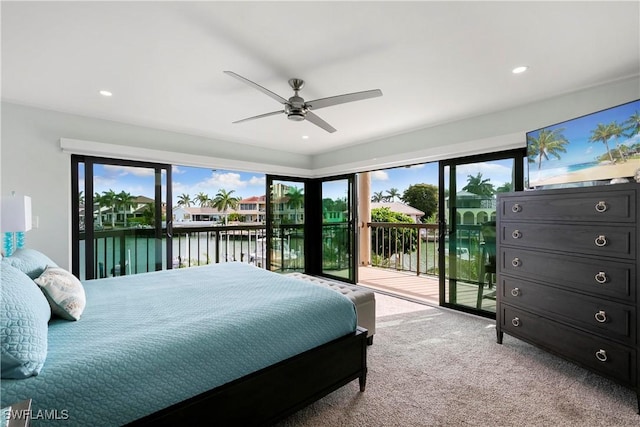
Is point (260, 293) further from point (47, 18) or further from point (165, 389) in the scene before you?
point (47, 18)

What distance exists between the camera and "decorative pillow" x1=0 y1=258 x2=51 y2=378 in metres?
0.98

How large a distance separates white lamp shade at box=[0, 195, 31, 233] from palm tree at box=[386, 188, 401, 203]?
6.20 metres

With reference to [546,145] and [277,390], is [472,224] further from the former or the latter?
[277,390]

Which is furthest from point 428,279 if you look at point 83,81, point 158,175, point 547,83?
point 83,81

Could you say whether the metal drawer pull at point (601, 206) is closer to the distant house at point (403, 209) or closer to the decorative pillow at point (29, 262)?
the decorative pillow at point (29, 262)

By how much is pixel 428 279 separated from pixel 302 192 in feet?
9.29

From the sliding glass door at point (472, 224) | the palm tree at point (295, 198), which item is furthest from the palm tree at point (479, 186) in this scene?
the palm tree at point (295, 198)

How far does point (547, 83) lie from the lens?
8.03 feet

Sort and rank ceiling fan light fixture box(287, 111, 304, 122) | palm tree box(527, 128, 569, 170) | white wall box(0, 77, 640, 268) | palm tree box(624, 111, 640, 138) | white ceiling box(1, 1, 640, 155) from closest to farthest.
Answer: white ceiling box(1, 1, 640, 155) → palm tree box(624, 111, 640, 138) → ceiling fan light fixture box(287, 111, 304, 122) → palm tree box(527, 128, 569, 170) → white wall box(0, 77, 640, 268)

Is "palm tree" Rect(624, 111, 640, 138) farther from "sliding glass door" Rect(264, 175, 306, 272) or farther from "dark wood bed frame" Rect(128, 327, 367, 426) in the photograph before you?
"sliding glass door" Rect(264, 175, 306, 272)

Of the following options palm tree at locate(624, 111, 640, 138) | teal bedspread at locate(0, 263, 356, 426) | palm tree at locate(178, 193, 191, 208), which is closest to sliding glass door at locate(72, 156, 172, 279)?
teal bedspread at locate(0, 263, 356, 426)

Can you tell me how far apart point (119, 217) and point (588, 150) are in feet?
15.9

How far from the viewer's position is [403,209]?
6.80 metres

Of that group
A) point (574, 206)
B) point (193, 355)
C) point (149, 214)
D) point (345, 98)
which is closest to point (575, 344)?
point (574, 206)
